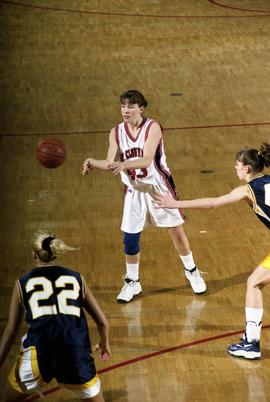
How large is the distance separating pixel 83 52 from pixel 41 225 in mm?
6828

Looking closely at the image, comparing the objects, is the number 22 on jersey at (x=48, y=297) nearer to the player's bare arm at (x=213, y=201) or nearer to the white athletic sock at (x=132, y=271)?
the player's bare arm at (x=213, y=201)

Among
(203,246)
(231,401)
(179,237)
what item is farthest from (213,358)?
(203,246)

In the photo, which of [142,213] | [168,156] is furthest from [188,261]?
[168,156]

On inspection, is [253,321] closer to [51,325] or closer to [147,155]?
[147,155]

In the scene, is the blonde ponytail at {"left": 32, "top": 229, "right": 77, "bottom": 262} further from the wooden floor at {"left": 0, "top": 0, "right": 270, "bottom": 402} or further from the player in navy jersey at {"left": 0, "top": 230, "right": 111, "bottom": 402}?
the wooden floor at {"left": 0, "top": 0, "right": 270, "bottom": 402}

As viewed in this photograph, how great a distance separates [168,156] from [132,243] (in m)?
3.52

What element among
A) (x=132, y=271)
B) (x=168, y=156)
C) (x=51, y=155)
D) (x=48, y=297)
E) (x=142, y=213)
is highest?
(x=168, y=156)

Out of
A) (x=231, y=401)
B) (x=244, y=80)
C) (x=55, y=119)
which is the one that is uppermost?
(x=244, y=80)

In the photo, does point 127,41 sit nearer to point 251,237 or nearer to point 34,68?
point 34,68

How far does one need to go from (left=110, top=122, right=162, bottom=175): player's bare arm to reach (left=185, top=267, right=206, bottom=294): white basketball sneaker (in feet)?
3.90

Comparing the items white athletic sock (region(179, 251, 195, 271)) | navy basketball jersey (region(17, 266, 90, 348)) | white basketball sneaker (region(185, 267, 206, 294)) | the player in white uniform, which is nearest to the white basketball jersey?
the player in white uniform

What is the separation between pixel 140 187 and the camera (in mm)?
7848

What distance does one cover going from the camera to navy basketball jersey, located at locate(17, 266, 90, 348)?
207 inches

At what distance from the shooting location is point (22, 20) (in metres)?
17.8
